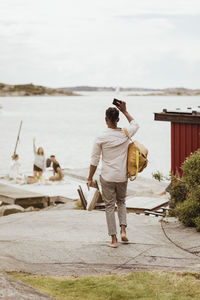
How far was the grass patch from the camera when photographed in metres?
5.75

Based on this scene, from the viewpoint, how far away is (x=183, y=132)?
13.9 m

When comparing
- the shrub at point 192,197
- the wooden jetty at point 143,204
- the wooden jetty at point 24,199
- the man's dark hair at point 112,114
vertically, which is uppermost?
the man's dark hair at point 112,114

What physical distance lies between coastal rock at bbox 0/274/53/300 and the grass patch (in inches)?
29.4

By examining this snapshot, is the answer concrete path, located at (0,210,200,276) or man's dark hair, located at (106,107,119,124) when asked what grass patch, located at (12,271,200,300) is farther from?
man's dark hair, located at (106,107,119,124)

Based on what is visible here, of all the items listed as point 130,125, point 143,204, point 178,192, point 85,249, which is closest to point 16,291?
point 85,249

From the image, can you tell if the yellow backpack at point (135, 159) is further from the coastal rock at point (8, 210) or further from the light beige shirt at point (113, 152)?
the coastal rock at point (8, 210)

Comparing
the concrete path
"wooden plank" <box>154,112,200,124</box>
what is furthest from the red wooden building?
the concrete path

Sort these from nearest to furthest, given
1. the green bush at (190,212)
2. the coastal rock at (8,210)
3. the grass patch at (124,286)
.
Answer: the grass patch at (124,286), the green bush at (190,212), the coastal rock at (8,210)

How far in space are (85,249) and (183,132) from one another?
690cm

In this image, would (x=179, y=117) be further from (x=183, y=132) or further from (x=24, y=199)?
(x=24, y=199)

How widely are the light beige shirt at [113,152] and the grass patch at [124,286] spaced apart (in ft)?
5.25

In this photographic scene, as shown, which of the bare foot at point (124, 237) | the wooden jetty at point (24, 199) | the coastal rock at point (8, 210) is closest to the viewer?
the bare foot at point (124, 237)

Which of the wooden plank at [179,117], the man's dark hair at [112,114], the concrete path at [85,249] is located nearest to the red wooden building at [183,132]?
the wooden plank at [179,117]

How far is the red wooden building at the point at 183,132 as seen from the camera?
13586mm
